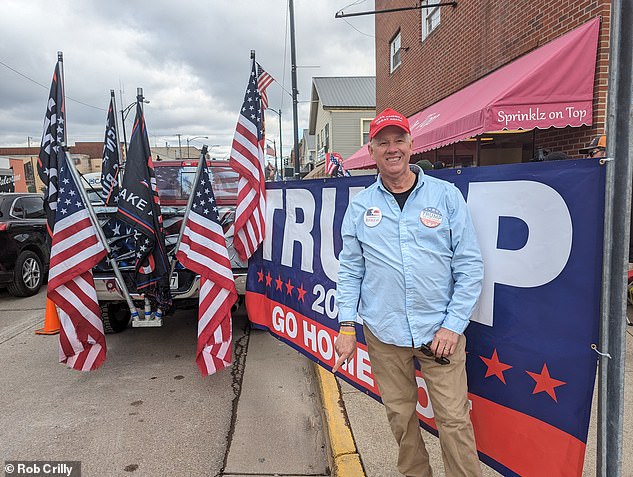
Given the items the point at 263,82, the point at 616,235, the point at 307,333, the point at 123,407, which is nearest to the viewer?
the point at 616,235

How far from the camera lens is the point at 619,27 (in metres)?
1.48

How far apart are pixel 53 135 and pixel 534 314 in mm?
4351

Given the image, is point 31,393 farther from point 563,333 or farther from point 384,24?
point 384,24

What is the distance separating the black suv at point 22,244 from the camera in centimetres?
733

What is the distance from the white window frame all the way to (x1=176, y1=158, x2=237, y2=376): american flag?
36.7 ft

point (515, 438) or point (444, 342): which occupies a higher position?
point (444, 342)

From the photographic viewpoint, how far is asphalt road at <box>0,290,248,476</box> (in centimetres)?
304

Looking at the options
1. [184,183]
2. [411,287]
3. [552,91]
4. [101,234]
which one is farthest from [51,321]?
[552,91]

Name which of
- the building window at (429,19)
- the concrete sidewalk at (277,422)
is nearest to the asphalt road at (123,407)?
the concrete sidewalk at (277,422)

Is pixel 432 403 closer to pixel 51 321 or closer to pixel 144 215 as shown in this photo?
pixel 144 215

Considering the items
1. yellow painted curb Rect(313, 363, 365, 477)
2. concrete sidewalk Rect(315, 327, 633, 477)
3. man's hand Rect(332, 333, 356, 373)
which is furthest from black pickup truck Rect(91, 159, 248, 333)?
man's hand Rect(332, 333, 356, 373)

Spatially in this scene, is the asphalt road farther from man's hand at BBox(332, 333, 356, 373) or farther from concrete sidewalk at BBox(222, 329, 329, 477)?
man's hand at BBox(332, 333, 356, 373)

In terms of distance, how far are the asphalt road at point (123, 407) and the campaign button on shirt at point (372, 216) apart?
191cm

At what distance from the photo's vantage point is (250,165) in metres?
3.90
